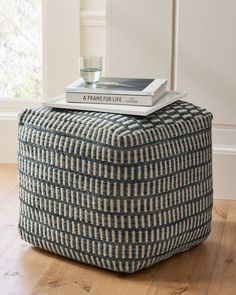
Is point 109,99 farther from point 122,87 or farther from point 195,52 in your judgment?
point 195,52

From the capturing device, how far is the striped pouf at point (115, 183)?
1888 mm

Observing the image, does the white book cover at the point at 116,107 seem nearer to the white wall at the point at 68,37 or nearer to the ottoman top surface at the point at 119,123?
the ottoman top surface at the point at 119,123

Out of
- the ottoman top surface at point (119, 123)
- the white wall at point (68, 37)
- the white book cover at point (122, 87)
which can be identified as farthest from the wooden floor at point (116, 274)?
the white wall at point (68, 37)

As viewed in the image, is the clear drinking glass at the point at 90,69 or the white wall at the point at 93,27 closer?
the clear drinking glass at the point at 90,69

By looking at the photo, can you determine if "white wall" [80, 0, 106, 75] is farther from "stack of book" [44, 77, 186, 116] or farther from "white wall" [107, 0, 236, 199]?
"stack of book" [44, 77, 186, 116]

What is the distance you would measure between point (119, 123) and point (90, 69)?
29 centimetres

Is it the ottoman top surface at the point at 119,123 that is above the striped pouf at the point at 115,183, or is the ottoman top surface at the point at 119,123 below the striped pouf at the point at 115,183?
above

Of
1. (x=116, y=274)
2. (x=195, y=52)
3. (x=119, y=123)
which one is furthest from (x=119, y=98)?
(x=195, y=52)

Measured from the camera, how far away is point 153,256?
6.40 ft

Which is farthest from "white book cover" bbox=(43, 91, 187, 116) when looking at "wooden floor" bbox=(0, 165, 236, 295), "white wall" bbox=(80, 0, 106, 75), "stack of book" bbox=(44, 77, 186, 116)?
"white wall" bbox=(80, 0, 106, 75)

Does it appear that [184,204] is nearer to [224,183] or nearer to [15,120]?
[224,183]

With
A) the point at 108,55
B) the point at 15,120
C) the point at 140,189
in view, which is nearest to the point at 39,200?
the point at 140,189

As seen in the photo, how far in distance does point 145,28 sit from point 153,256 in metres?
0.92

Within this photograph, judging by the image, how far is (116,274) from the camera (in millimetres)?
1960
